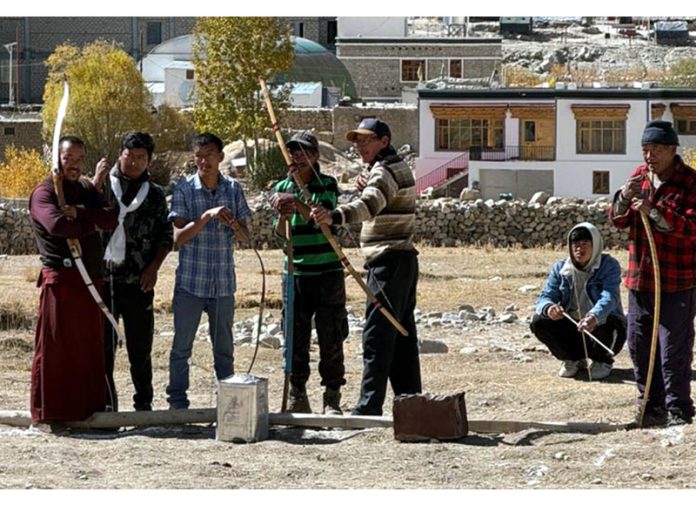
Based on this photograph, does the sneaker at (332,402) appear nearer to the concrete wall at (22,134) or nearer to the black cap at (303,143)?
the black cap at (303,143)

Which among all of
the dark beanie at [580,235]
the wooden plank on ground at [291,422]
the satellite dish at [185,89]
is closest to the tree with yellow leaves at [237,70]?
the satellite dish at [185,89]

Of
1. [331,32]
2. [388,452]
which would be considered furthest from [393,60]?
[388,452]

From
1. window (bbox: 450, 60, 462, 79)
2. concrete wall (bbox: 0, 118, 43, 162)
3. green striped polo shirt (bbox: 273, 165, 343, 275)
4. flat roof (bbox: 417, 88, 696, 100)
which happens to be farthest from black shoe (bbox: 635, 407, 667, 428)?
window (bbox: 450, 60, 462, 79)

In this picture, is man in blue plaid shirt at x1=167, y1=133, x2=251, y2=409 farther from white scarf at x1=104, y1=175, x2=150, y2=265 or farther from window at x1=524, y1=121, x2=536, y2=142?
window at x1=524, y1=121, x2=536, y2=142

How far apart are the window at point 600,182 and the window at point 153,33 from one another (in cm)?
3516

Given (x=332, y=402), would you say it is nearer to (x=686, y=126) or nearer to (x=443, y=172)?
(x=443, y=172)

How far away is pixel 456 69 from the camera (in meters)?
71.2

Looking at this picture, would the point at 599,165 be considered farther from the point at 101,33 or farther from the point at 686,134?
the point at 101,33

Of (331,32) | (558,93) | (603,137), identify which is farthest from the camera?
(331,32)

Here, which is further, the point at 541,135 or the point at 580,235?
the point at 541,135

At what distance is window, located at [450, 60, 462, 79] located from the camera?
70938mm

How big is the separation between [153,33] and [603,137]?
3549 centimetres

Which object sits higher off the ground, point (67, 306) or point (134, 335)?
point (67, 306)

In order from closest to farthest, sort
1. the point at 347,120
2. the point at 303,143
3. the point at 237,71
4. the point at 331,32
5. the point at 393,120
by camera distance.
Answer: the point at 303,143
the point at 237,71
the point at 347,120
the point at 393,120
the point at 331,32
